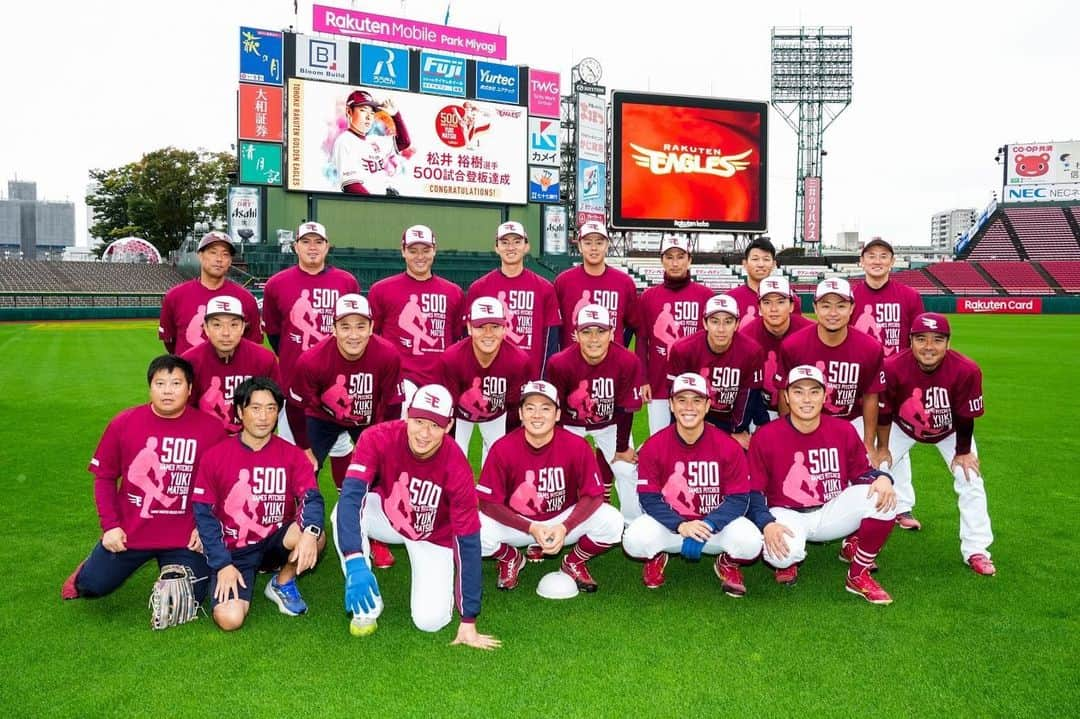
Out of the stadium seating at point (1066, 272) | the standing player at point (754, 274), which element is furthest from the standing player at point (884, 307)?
the stadium seating at point (1066, 272)

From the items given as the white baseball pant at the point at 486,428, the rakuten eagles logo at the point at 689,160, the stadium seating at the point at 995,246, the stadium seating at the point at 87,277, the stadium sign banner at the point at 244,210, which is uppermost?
the rakuten eagles logo at the point at 689,160

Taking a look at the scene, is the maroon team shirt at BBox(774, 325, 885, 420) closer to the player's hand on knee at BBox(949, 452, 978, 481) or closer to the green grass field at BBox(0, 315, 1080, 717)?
the player's hand on knee at BBox(949, 452, 978, 481)

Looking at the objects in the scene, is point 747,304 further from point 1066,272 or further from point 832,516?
point 1066,272

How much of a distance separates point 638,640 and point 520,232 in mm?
3432

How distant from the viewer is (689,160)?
34000mm

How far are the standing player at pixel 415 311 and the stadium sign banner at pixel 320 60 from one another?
27926 mm

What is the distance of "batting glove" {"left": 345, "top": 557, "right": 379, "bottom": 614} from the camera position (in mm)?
4062

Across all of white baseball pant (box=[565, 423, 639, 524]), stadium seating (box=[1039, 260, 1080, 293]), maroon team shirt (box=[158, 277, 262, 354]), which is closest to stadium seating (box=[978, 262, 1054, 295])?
stadium seating (box=[1039, 260, 1080, 293])

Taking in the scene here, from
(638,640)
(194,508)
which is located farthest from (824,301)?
(194,508)

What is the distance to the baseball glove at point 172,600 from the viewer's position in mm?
4234

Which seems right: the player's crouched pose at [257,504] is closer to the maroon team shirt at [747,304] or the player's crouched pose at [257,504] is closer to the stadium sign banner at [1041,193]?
the maroon team shirt at [747,304]

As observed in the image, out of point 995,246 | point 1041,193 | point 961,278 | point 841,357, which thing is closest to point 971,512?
point 841,357

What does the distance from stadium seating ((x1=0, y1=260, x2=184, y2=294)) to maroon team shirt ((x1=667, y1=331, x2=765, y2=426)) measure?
1586 inches

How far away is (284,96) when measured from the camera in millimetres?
30984
